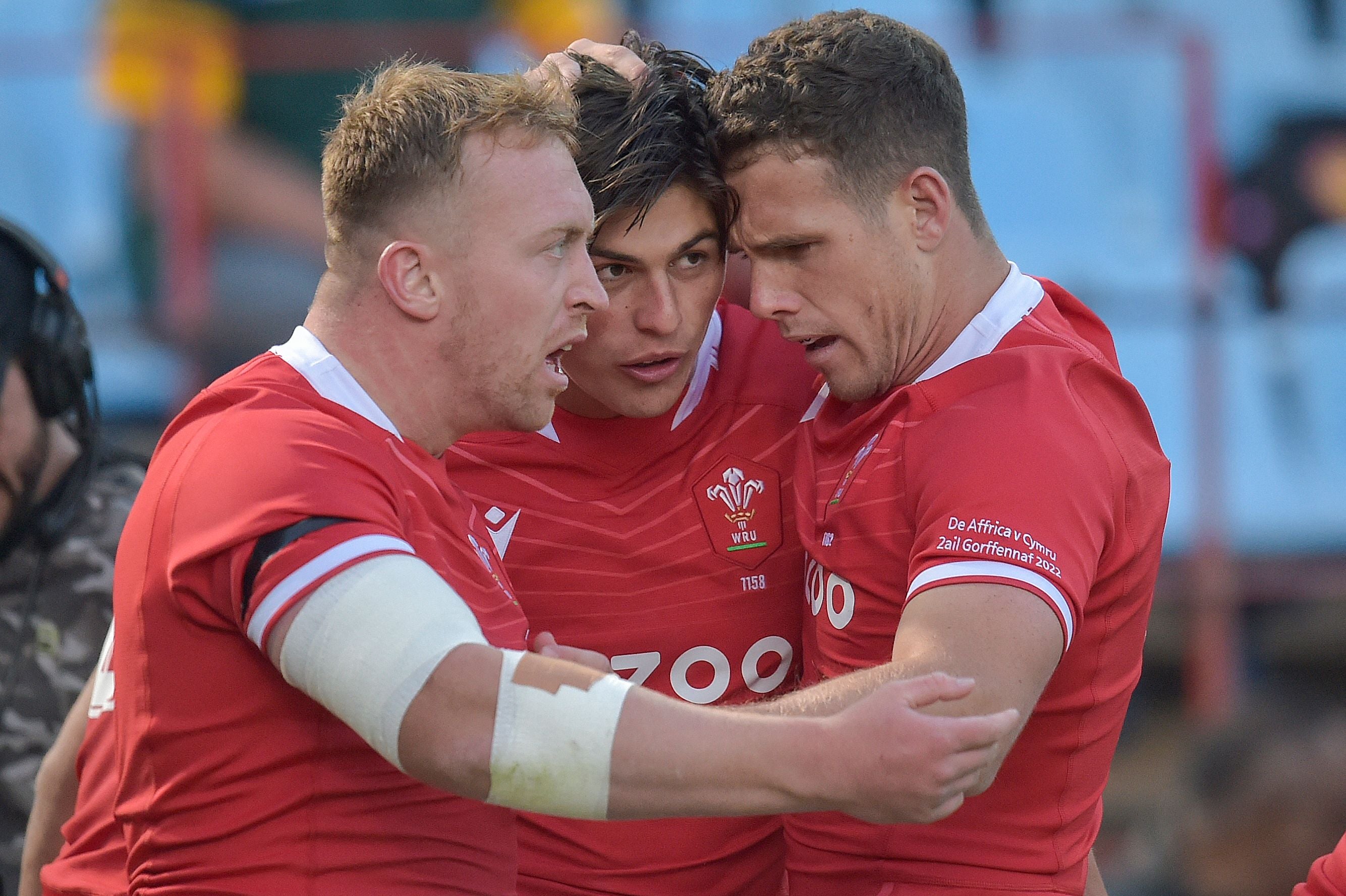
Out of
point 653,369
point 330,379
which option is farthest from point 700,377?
point 330,379

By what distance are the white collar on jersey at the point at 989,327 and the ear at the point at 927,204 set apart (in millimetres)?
158

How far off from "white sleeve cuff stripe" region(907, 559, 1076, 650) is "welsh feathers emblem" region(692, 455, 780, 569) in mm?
730

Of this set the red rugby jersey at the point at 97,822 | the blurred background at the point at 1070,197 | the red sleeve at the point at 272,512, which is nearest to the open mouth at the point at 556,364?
the red sleeve at the point at 272,512

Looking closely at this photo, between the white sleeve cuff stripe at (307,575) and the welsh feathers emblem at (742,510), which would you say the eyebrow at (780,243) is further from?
the white sleeve cuff stripe at (307,575)

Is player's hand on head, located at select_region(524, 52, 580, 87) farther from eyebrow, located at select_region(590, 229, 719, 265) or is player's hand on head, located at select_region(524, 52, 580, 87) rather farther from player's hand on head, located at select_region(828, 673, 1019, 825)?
player's hand on head, located at select_region(828, 673, 1019, 825)

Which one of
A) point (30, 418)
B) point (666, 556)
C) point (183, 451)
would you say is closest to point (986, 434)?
point (666, 556)

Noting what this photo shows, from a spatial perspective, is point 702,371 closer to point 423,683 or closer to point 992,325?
point 992,325

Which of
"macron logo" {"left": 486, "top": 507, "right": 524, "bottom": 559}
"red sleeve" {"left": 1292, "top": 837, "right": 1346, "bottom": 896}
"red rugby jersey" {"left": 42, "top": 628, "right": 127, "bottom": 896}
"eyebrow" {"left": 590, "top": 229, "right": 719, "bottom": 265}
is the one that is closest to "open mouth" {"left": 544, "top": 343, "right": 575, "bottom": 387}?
"eyebrow" {"left": 590, "top": 229, "right": 719, "bottom": 265}

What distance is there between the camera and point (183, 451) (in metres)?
2.27

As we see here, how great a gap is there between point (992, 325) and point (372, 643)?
1.31m

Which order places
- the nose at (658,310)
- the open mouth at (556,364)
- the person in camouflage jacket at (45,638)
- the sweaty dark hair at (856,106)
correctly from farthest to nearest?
the person in camouflage jacket at (45,638), the nose at (658,310), the sweaty dark hair at (856,106), the open mouth at (556,364)

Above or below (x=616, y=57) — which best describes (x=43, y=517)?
below

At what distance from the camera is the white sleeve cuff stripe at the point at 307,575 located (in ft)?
6.76

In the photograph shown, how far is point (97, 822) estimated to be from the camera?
8.49ft
